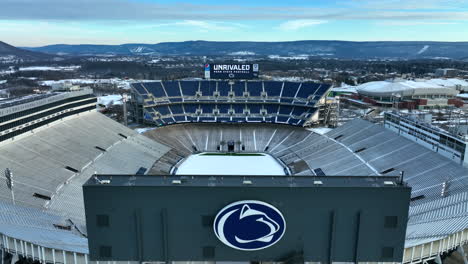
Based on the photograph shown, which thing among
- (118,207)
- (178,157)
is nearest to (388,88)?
(178,157)

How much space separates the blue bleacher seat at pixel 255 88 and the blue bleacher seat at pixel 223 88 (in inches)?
209

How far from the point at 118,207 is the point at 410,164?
121ft

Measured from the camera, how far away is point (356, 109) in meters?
106

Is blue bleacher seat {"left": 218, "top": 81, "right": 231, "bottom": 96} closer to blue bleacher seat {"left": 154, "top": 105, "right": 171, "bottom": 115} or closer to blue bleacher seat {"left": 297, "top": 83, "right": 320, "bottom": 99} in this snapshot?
blue bleacher seat {"left": 154, "top": 105, "right": 171, "bottom": 115}

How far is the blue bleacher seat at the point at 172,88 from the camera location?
7786 cm

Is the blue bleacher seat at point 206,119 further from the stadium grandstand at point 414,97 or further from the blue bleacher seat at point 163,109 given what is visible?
the stadium grandstand at point 414,97

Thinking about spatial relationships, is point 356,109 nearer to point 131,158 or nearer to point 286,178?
point 131,158

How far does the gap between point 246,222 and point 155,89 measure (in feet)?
213

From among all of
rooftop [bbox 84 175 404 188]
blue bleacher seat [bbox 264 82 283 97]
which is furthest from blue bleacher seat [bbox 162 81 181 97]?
rooftop [bbox 84 175 404 188]

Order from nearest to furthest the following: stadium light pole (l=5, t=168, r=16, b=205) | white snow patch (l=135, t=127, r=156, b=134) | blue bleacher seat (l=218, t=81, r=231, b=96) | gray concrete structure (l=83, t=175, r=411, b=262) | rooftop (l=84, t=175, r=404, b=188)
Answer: gray concrete structure (l=83, t=175, r=411, b=262) → rooftop (l=84, t=175, r=404, b=188) → stadium light pole (l=5, t=168, r=16, b=205) → white snow patch (l=135, t=127, r=156, b=134) → blue bleacher seat (l=218, t=81, r=231, b=96)

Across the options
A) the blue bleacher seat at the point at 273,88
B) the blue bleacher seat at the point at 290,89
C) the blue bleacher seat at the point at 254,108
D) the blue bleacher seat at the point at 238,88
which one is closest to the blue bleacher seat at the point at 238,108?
the blue bleacher seat at the point at 254,108

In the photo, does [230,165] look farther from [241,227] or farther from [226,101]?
[241,227]

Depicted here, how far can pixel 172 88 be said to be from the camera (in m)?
79.1

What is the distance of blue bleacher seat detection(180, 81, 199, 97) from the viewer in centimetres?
7850
